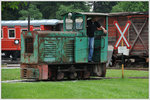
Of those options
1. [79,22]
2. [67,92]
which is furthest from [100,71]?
[67,92]

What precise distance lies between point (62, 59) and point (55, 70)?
53cm

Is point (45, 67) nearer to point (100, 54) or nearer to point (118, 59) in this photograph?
point (100, 54)

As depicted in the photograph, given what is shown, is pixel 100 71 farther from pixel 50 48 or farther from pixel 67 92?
pixel 67 92

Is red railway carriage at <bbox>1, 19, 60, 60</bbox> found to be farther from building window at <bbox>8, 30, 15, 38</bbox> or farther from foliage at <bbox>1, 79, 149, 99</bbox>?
foliage at <bbox>1, 79, 149, 99</bbox>

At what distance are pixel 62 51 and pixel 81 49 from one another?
728mm

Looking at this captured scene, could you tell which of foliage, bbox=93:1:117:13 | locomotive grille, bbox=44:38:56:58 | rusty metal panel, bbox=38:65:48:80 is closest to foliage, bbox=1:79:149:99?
rusty metal panel, bbox=38:65:48:80

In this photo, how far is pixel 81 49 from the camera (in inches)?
743

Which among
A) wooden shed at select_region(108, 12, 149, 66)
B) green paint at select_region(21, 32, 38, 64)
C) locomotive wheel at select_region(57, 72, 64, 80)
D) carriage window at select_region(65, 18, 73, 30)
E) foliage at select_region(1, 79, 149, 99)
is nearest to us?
foliage at select_region(1, 79, 149, 99)

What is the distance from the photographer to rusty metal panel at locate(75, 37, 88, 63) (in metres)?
18.8

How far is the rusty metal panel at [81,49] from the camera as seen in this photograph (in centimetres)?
1877

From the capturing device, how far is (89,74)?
64.5ft

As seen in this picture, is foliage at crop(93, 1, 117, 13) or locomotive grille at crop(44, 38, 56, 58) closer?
locomotive grille at crop(44, 38, 56, 58)

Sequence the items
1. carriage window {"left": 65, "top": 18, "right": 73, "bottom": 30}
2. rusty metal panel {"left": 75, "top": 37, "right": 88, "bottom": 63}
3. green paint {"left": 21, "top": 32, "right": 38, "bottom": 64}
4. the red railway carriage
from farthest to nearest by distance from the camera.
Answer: the red railway carriage
carriage window {"left": 65, "top": 18, "right": 73, "bottom": 30}
rusty metal panel {"left": 75, "top": 37, "right": 88, "bottom": 63}
green paint {"left": 21, "top": 32, "right": 38, "bottom": 64}

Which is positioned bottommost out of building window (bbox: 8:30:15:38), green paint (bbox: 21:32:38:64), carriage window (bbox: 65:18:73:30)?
green paint (bbox: 21:32:38:64)
